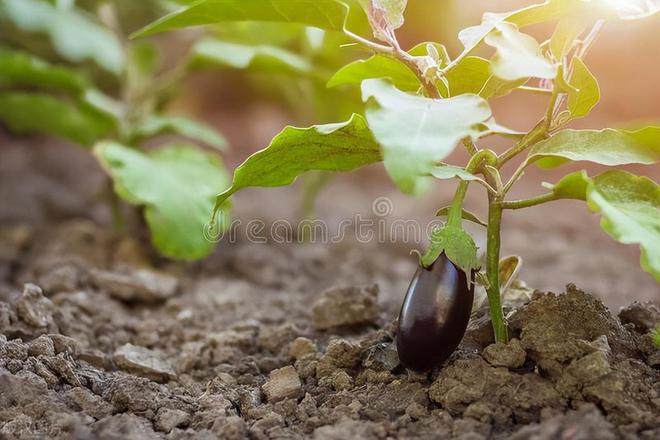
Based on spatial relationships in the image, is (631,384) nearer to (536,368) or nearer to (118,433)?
(536,368)

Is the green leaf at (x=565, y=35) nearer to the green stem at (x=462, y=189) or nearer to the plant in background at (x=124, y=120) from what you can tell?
the green stem at (x=462, y=189)

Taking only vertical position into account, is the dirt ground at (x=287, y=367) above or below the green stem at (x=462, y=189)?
below

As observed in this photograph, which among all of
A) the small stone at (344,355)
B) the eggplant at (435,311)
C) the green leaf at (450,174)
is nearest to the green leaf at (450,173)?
the green leaf at (450,174)

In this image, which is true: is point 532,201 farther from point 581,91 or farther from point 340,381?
point 340,381

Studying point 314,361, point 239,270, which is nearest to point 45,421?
point 314,361

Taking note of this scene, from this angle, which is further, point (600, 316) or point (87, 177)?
point (87, 177)

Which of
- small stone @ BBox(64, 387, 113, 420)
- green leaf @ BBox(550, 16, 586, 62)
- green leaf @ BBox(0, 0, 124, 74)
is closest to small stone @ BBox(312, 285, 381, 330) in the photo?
small stone @ BBox(64, 387, 113, 420)

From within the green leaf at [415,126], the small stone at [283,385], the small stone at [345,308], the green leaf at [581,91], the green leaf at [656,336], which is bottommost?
the small stone at [283,385]
